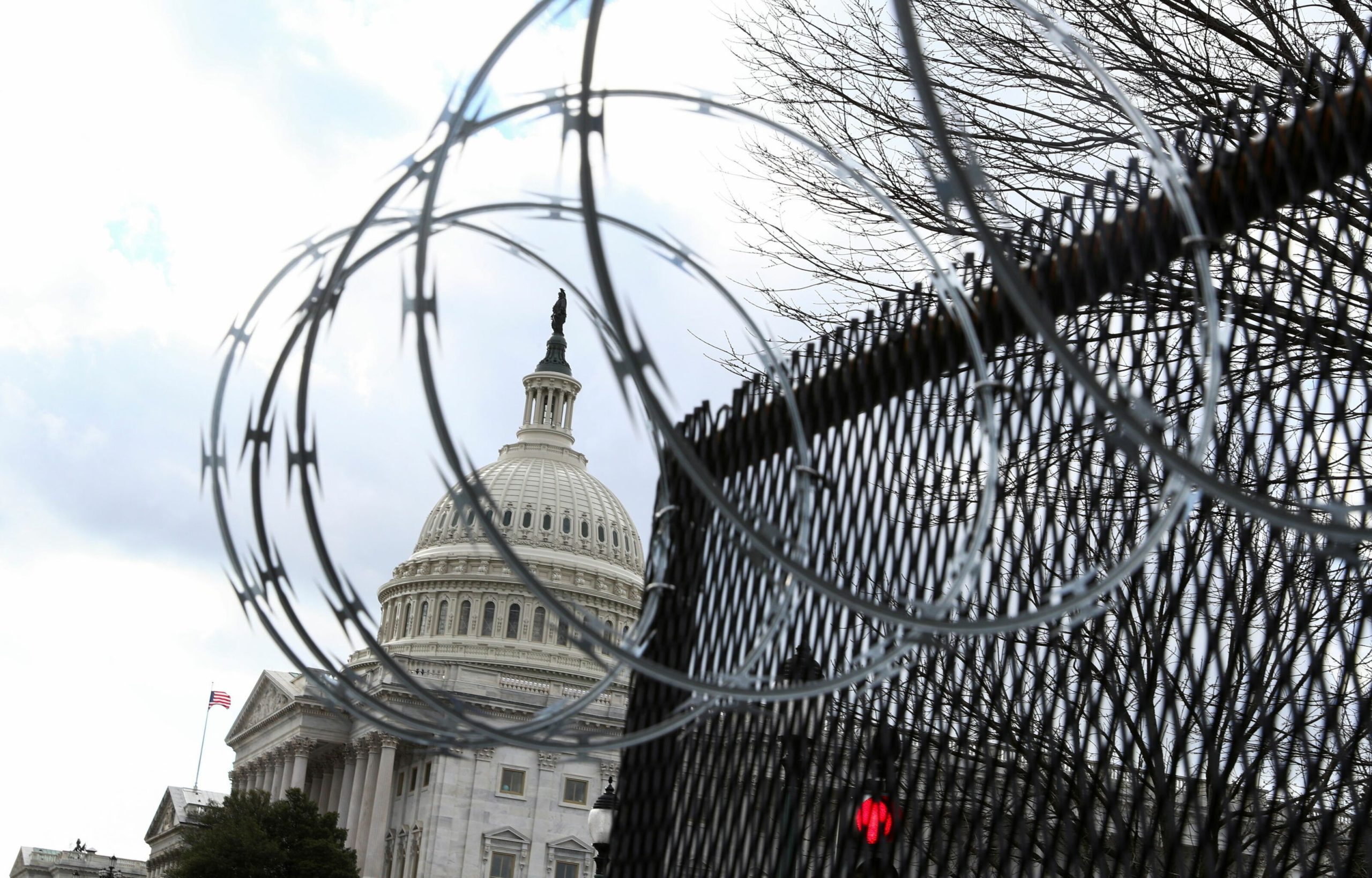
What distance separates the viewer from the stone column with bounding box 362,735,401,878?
84438 millimetres

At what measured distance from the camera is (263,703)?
10488cm

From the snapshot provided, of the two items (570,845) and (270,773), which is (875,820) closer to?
(570,845)

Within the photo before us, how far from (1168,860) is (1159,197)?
5.91 feet

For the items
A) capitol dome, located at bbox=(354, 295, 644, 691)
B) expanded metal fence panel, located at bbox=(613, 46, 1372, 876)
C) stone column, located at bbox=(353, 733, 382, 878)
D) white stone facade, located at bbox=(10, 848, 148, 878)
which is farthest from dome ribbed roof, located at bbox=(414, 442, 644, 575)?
expanded metal fence panel, located at bbox=(613, 46, 1372, 876)

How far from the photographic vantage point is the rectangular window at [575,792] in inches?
3182

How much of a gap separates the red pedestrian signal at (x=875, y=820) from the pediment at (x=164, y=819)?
120 m

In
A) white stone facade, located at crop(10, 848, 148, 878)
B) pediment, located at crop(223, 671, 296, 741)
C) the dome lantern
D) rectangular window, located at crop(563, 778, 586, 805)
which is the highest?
the dome lantern

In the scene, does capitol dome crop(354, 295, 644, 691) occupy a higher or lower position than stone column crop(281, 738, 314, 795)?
higher

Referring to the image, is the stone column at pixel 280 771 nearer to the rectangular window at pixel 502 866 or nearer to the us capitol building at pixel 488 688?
the us capitol building at pixel 488 688

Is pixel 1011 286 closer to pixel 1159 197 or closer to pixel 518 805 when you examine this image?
pixel 1159 197

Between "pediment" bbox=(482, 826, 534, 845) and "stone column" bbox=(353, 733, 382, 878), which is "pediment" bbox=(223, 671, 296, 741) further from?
"pediment" bbox=(482, 826, 534, 845)

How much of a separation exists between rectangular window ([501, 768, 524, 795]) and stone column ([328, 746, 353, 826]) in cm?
1603

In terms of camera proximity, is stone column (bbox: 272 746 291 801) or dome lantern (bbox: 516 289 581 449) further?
dome lantern (bbox: 516 289 581 449)

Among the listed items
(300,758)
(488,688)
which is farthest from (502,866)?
(300,758)
